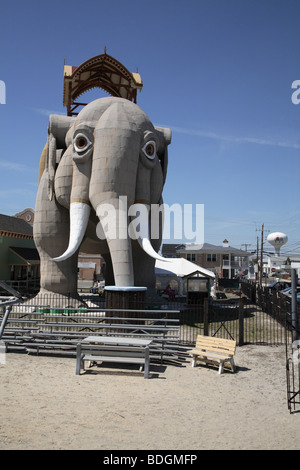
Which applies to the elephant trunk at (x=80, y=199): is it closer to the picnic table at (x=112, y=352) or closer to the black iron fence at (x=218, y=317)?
the black iron fence at (x=218, y=317)

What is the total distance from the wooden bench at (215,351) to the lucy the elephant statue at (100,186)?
9.47 feet

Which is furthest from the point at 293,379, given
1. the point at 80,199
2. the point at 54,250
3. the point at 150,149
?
the point at 54,250

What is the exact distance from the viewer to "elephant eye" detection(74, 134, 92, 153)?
1309 cm

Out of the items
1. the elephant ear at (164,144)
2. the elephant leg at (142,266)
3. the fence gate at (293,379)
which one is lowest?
the fence gate at (293,379)

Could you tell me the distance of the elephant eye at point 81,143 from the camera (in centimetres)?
1309

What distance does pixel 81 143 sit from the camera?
13.2 m

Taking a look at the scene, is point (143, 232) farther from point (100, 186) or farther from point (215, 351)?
point (215, 351)

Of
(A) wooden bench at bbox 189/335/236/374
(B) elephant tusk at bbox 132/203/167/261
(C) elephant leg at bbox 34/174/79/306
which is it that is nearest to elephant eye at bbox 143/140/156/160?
(B) elephant tusk at bbox 132/203/167/261

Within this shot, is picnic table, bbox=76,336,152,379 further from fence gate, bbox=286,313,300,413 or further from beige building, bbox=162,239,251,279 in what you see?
beige building, bbox=162,239,251,279

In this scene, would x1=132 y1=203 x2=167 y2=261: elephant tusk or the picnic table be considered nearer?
the picnic table

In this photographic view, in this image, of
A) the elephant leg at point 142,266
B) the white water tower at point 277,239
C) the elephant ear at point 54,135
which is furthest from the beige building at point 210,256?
the elephant ear at point 54,135

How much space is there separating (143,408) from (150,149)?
913 cm

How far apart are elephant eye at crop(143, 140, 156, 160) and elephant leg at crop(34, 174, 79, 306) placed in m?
4.00

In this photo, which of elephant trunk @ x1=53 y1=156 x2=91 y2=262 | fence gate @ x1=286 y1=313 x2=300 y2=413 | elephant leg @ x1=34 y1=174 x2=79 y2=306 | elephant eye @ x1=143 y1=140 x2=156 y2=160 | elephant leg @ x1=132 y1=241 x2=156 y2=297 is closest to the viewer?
fence gate @ x1=286 y1=313 x2=300 y2=413
